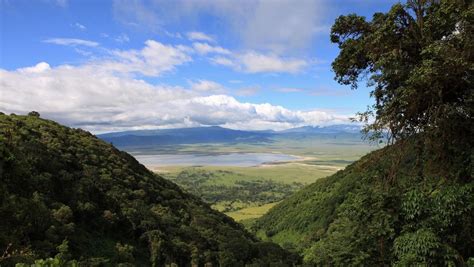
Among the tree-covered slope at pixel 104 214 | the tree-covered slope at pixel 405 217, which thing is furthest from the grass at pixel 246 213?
the tree-covered slope at pixel 405 217

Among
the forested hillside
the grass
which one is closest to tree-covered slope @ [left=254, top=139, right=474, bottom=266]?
the forested hillside

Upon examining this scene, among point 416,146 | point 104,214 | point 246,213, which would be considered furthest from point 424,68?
point 246,213

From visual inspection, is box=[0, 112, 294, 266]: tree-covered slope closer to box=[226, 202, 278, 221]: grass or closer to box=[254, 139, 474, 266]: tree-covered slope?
box=[254, 139, 474, 266]: tree-covered slope

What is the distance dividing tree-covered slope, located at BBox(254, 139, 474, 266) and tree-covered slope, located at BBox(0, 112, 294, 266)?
1794cm

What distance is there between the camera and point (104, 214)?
149 ft

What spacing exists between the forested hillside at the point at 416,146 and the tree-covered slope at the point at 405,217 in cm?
3

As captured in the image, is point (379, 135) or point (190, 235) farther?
point (190, 235)

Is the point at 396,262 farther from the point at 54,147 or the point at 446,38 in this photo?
the point at 54,147

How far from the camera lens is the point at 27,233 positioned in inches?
1170

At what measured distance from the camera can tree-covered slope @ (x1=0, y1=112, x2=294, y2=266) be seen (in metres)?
35.8

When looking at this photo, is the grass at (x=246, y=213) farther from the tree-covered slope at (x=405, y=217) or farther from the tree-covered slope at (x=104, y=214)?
the tree-covered slope at (x=405, y=217)

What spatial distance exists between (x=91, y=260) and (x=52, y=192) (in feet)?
48.1

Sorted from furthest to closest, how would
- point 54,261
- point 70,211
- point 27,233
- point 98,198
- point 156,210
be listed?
1. point 156,210
2. point 98,198
3. point 70,211
4. point 27,233
5. point 54,261

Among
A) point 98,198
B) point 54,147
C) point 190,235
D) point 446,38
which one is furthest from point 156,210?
point 446,38
